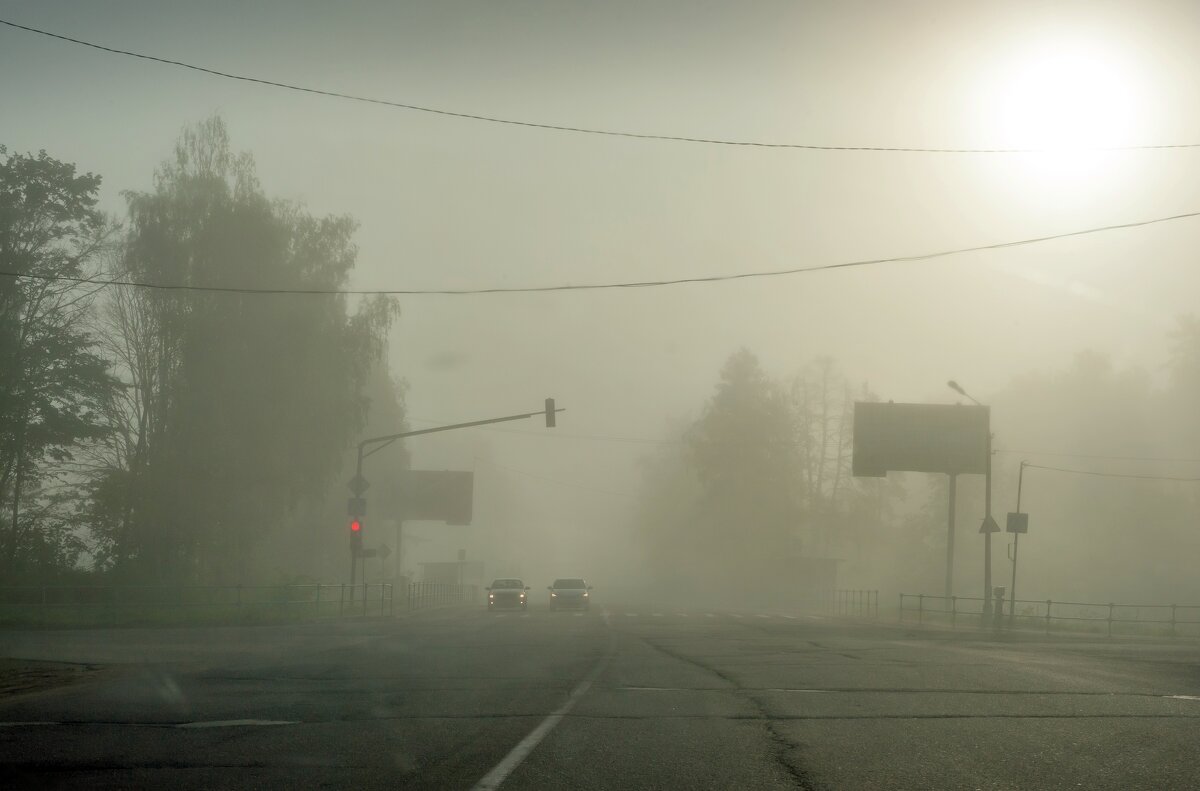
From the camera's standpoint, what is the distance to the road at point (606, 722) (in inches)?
293

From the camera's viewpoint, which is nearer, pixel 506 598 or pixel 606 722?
pixel 606 722

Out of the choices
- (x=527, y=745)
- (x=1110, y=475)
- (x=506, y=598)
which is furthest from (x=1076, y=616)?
(x=527, y=745)

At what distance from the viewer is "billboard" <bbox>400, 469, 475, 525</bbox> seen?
7356 cm

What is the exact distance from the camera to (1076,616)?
54281 millimetres

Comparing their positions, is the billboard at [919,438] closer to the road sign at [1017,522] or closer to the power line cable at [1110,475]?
the road sign at [1017,522]

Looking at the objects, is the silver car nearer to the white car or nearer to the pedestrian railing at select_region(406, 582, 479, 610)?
the white car

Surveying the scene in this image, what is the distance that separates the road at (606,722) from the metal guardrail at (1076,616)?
22.0 metres

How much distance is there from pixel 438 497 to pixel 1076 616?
39008 mm

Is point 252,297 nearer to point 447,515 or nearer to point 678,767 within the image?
point 447,515

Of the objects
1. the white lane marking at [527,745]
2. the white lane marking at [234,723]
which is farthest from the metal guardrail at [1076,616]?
the white lane marking at [234,723]

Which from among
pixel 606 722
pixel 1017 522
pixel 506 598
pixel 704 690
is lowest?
pixel 506 598

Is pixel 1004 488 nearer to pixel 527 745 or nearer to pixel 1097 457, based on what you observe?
pixel 1097 457

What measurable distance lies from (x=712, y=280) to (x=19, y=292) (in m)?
23.3

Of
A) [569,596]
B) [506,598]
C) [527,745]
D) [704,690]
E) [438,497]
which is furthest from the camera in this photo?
[438,497]
